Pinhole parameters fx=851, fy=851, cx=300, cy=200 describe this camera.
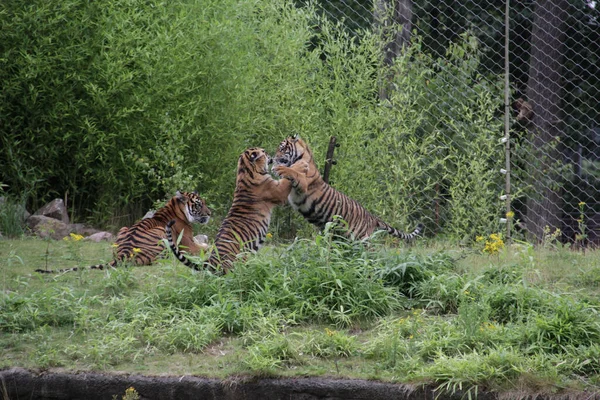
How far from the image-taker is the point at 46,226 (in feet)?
30.2

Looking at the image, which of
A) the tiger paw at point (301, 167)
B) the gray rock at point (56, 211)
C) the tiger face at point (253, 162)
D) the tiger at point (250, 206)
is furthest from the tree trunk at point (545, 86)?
the gray rock at point (56, 211)

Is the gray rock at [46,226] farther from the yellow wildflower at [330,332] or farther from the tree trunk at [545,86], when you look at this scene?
the tree trunk at [545,86]

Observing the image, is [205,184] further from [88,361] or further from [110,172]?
[88,361]

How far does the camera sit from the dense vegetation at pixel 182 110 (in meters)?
9.45

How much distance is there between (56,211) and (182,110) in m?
1.85

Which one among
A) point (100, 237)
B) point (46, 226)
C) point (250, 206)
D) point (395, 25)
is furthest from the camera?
point (395, 25)

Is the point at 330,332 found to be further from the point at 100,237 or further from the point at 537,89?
the point at 537,89

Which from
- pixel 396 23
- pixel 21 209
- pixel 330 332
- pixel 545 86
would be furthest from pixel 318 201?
pixel 545 86

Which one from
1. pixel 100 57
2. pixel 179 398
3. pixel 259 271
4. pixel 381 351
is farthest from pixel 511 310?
pixel 100 57

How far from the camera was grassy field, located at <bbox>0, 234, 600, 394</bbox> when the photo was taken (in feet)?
15.6

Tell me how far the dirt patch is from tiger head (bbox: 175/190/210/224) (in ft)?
9.23

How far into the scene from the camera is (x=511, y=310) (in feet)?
18.0

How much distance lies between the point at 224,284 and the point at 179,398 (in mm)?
1314

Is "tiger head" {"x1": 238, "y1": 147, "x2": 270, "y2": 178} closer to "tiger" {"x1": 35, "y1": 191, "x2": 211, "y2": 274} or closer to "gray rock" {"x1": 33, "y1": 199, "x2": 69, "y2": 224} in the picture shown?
"tiger" {"x1": 35, "y1": 191, "x2": 211, "y2": 274}
